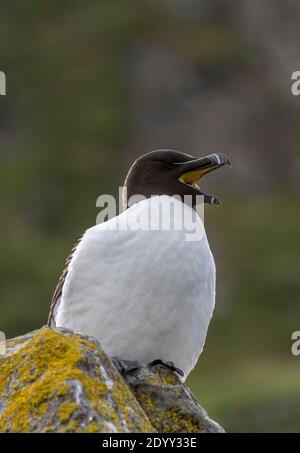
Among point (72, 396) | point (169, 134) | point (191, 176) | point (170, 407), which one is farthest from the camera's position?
point (169, 134)

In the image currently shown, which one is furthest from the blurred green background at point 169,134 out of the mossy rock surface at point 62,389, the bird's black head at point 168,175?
the mossy rock surface at point 62,389

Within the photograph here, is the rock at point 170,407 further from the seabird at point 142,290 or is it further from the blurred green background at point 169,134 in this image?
the blurred green background at point 169,134

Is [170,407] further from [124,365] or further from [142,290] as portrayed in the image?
[142,290]

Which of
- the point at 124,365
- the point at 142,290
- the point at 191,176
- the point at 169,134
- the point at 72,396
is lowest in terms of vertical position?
the point at 72,396

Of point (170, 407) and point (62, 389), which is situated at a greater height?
point (62, 389)

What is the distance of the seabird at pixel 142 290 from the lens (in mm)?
7297

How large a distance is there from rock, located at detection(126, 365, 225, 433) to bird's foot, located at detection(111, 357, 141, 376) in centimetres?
4

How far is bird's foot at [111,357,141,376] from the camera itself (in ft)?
22.3

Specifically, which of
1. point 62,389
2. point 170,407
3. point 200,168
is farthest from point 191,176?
point 62,389

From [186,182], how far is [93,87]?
3093 cm

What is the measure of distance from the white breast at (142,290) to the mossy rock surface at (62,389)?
1086mm

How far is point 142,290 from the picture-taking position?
727 centimetres

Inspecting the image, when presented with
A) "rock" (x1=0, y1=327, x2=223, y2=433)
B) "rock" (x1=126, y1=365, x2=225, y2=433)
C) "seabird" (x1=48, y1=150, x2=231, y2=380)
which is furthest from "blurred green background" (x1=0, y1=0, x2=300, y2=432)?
"rock" (x1=0, y1=327, x2=223, y2=433)

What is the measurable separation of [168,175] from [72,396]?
8.60ft
